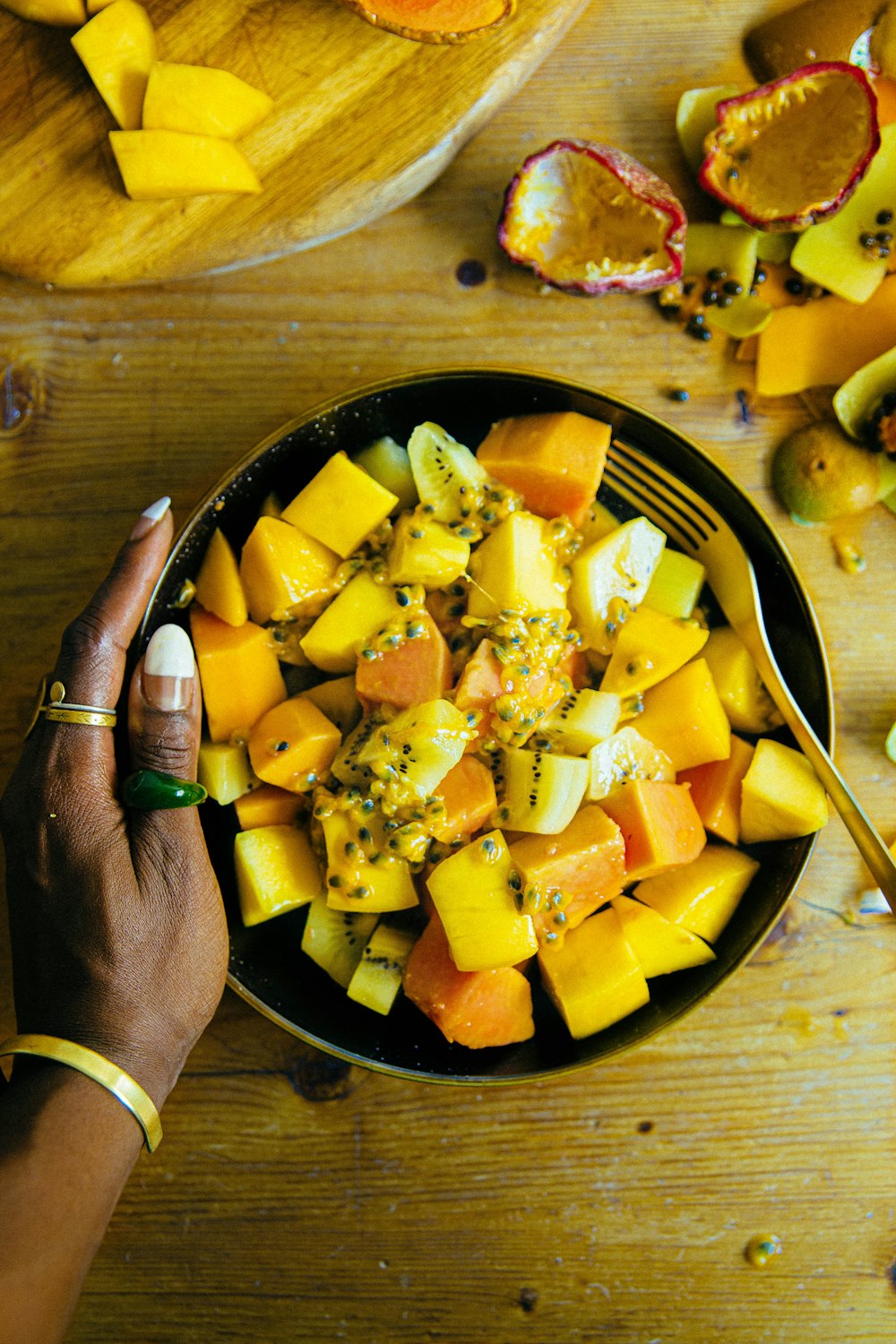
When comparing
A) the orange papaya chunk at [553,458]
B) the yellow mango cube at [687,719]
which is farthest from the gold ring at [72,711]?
the yellow mango cube at [687,719]

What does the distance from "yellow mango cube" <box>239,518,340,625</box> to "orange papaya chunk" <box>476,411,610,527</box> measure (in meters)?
0.28

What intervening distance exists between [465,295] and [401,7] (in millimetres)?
378

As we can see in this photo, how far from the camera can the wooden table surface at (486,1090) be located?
1.45m

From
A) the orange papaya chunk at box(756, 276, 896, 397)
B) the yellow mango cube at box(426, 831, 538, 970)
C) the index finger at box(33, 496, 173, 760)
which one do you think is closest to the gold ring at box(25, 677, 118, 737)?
the index finger at box(33, 496, 173, 760)

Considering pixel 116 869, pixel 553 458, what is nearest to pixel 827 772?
pixel 553 458

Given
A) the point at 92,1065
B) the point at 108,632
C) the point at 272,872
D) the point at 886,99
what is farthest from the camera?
the point at 886,99

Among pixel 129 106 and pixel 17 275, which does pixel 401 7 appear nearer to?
pixel 129 106

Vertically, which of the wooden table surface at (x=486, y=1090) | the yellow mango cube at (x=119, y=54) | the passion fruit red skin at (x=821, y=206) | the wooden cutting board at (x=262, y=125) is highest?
the yellow mango cube at (x=119, y=54)

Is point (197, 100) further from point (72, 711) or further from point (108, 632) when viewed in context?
point (72, 711)

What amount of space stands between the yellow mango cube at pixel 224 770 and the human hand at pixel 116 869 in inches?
2.6

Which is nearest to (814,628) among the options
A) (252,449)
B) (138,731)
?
(252,449)

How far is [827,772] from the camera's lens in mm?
1313

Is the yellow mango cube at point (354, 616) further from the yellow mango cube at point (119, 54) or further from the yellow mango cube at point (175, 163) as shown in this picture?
the yellow mango cube at point (119, 54)

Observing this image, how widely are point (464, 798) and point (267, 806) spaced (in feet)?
0.92
